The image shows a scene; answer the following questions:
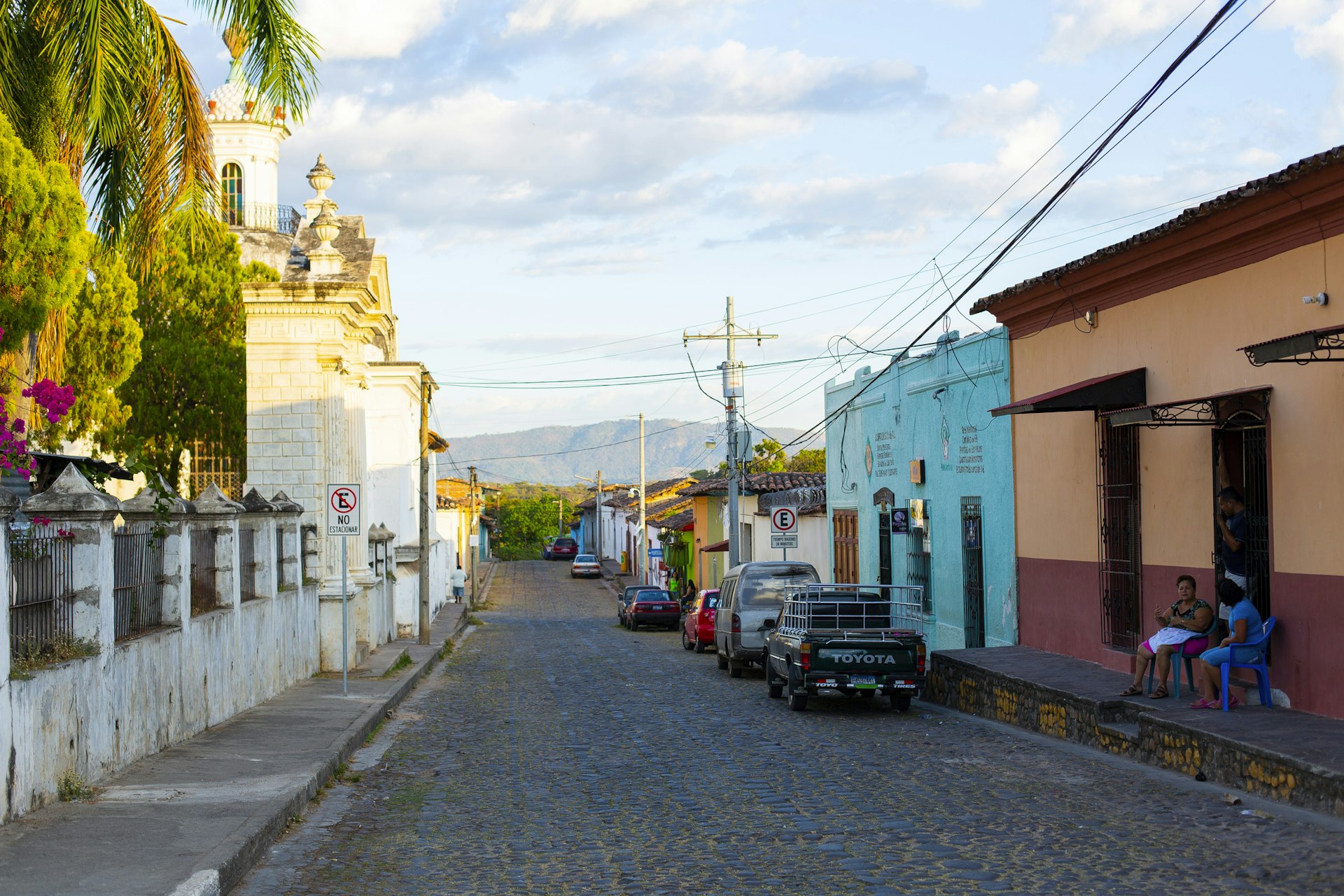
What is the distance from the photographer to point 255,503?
58.1ft

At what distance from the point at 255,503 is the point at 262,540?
508 millimetres

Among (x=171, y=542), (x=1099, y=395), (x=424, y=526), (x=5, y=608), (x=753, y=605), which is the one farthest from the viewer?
(x=424, y=526)

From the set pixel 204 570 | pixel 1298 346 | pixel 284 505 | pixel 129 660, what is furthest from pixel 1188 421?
pixel 284 505

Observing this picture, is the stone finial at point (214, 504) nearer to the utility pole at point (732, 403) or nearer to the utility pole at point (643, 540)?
the utility pole at point (732, 403)

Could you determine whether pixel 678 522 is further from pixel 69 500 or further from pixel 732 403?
pixel 69 500

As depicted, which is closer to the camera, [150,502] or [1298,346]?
[1298,346]

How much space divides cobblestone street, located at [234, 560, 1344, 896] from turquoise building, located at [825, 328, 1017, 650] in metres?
4.37

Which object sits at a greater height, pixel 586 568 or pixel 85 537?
pixel 85 537

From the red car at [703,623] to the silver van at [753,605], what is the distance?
6.36 meters

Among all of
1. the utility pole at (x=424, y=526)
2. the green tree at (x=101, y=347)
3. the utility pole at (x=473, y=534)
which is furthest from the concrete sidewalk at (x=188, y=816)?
the utility pole at (x=473, y=534)

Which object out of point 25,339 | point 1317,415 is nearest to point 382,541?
point 25,339

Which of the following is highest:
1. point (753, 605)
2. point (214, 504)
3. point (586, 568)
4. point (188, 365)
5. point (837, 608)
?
point (188, 365)

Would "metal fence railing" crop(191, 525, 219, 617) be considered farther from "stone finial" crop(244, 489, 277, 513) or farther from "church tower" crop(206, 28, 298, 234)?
"church tower" crop(206, 28, 298, 234)

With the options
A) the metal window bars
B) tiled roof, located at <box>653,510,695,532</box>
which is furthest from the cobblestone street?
tiled roof, located at <box>653,510,695,532</box>
